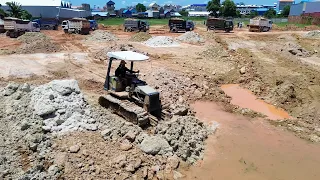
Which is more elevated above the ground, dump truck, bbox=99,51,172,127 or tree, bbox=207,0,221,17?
tree, bbox=207,0,221,17

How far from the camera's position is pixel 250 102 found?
15898mm

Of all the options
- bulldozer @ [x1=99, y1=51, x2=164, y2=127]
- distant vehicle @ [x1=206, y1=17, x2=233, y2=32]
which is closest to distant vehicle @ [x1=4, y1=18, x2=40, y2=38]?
distant vehicle @ [x1=206, y1=17, x2=233, y2=32]

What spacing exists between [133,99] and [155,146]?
104 inches

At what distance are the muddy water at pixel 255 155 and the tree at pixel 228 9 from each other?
224 ft

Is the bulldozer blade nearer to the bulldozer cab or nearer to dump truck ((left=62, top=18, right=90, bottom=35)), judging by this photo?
the bulldozer cab

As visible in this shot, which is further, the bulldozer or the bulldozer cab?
the bulldozer cab

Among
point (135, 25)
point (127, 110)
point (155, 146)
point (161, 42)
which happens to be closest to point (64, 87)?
point (127, 110)

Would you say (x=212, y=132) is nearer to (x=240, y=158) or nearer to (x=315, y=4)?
(x=240, y=158)

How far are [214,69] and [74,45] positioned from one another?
15.3 m

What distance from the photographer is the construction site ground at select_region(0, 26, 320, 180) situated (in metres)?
9.48

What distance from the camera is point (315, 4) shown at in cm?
6900

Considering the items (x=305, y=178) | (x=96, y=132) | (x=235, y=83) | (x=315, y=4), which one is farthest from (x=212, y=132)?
(x=315, y=4)

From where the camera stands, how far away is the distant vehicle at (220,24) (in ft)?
154

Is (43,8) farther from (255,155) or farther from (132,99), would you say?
(255,155)
